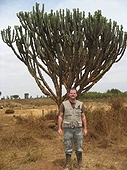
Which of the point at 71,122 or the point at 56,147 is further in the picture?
the point at 56,147

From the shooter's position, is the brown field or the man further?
the brown field

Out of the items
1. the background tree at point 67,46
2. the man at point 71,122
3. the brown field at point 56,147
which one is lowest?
the brown field at point 56,147

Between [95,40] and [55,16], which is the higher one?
[55,16]

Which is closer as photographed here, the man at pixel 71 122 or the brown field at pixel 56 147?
the man at pixel 71 122

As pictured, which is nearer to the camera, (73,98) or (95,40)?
(73,98)

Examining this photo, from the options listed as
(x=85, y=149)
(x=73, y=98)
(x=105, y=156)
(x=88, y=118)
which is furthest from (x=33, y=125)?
(x=73, y=98)

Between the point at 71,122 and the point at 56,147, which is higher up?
the point at 71,122

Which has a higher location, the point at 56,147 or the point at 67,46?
the point at 67,46

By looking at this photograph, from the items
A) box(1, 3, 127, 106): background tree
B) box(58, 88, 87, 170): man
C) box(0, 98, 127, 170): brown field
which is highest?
box(1, 3, 127, 106): background tree

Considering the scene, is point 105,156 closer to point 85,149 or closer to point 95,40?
point 85,149

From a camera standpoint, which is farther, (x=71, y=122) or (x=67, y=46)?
(x=67, y=46)

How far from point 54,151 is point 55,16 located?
14.4 ft

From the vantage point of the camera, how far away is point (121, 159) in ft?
18.5

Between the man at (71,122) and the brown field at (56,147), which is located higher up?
the man at (71,122)
